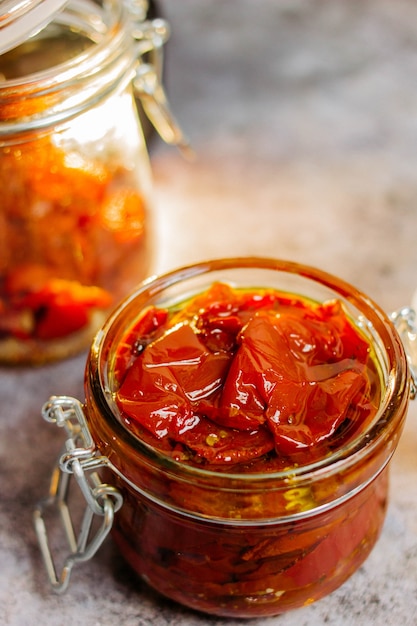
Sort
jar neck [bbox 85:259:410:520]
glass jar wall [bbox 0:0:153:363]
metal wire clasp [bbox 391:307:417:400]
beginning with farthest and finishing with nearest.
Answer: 1. glass jar wall [bbox 0:0:153:363]
2. metal wire clasp [bbox 391:307:417:400]
3. jar neck [bbox 85:259:410:520]

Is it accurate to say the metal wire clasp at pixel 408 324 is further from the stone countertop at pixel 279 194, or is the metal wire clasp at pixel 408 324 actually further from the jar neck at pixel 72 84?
the jar neck at pixel 72 84

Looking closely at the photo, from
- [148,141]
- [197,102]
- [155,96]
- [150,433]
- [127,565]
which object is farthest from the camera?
[197,102]

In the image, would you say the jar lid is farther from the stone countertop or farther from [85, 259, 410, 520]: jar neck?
the stone countertop

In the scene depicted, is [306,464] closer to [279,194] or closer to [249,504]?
[249,504]

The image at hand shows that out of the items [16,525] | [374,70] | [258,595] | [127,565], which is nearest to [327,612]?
[258,595]

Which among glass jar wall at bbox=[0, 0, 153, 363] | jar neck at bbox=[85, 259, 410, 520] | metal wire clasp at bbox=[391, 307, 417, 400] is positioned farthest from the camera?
glass jar wall at bbox=[0, 0, 153, 363]

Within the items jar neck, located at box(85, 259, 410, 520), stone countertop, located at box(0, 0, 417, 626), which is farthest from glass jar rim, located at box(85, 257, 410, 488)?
stone countertop, located at box(0, 0, 417, 626)

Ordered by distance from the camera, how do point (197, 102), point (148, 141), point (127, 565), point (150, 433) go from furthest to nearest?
1. point (197, 102)
2. point (148, 141)
3. point (127, 565)
4. point (150, 433)

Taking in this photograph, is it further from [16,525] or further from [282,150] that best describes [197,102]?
[16,525]
